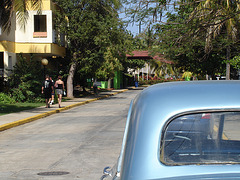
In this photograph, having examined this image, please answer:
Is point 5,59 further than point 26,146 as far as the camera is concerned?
Yes

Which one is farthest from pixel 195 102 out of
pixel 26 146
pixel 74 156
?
pixel 26 146

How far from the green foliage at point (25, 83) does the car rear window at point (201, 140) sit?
24102mm

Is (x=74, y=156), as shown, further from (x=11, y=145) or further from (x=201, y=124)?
(x=201, y=124)

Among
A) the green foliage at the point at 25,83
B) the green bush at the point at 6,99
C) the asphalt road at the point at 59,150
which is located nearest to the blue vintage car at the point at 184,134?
the asphalt road at the point at 59,150

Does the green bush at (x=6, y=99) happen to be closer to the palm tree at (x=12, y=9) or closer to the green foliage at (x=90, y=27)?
the palm tree at (x=12, y=9)

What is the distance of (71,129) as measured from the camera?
1405 cm

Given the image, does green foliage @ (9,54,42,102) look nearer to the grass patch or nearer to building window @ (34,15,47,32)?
the grass patch

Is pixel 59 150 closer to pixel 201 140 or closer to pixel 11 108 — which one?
pixel 201 140

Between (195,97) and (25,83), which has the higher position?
(195,97)

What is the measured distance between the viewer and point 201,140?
107 inches

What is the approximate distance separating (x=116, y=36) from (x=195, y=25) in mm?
17715

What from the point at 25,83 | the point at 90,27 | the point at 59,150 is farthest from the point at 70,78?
the point at 59,150

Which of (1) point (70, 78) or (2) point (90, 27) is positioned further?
(1) point (70, 78)

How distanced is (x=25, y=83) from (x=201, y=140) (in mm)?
24745
